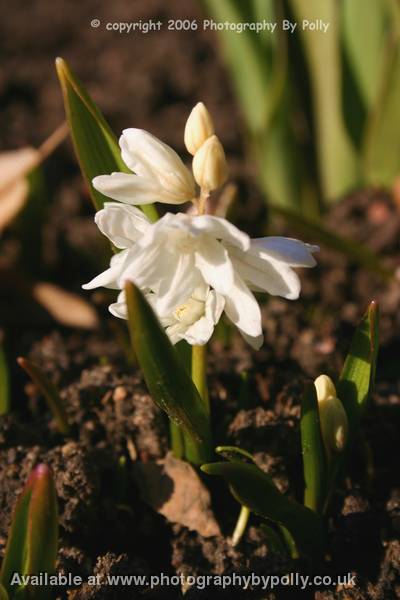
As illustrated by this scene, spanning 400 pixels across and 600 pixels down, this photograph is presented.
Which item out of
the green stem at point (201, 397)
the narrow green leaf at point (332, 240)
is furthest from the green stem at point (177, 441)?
the narrow green leaf at point (332, 240)

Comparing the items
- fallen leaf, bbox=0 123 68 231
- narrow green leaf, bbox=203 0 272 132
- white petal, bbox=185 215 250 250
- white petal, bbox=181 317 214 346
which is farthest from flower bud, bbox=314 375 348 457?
narrow green leaf, bbox=203 0 272 132

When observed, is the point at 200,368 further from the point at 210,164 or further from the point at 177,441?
the point at 210,164

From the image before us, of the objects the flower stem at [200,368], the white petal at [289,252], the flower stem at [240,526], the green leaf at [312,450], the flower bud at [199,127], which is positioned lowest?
the flower stem at [240,526]

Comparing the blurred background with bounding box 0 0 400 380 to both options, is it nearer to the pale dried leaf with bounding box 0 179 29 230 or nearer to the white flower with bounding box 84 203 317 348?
the pale dried leaf with bounding box 0 179 29 230

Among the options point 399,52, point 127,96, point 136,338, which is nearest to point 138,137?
point 136,338

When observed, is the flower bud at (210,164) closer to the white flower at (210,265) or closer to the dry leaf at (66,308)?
the white flower at (210,265)

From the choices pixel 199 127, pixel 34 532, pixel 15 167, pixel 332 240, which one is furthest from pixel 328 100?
pixel 34 532
